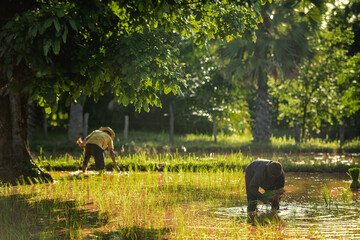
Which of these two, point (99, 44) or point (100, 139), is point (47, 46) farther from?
point (100, 139)

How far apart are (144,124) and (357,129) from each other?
14892 millimetres

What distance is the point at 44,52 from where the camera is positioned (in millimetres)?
7742

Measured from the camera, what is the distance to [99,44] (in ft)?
31.5

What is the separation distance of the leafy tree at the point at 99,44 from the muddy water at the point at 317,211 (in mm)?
3057

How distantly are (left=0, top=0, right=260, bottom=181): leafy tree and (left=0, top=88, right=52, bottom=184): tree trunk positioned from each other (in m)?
0.20

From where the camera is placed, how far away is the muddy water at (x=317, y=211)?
307 inches

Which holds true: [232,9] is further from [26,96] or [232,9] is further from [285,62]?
[285,62]

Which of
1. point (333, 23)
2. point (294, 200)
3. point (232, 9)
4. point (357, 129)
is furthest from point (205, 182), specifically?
point (357, 129)

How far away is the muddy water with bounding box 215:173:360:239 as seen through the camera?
25.6 ft

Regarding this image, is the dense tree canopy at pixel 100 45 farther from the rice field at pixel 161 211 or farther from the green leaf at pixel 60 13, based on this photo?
the rice field at pixel 161 211

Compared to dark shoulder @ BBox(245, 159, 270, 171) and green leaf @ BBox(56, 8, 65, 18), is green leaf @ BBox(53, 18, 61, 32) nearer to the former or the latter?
green leaf @ BBox(56, 8, 65, 18)

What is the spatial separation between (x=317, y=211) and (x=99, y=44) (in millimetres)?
5245

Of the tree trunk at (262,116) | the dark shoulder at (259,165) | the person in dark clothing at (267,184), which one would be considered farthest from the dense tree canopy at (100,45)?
the tree trunk at (262,116)

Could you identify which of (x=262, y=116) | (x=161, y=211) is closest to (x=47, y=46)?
(x=161, y=211)
